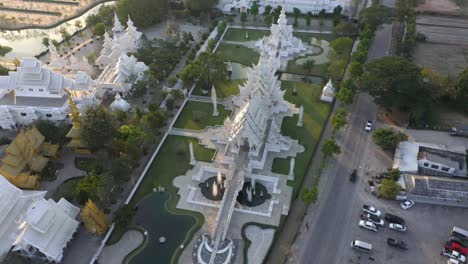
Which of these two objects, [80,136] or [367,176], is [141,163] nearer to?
[80,136]

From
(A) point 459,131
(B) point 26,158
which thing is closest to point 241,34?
(A) point 459,131

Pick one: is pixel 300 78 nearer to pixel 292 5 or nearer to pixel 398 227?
pixel 292 5

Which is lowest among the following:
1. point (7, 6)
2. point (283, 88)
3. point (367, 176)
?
point (367, 176)

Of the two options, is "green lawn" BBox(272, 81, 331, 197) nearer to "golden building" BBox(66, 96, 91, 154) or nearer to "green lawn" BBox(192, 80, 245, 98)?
"green lawn" BBox(192, 80, 245, 98)

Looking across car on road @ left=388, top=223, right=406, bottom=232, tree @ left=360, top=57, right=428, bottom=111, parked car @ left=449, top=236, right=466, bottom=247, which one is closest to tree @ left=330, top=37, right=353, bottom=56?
tree @ left=360, top=57, right=428, bottom=111

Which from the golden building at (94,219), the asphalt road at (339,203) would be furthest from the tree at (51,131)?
the asphalt road at (339,203)

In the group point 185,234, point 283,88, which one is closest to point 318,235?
point 185,234

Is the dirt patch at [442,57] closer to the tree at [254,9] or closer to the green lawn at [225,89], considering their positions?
the tree at [254,9]

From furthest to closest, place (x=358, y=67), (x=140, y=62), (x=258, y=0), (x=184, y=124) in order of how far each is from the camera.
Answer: (x=258, y=0), (x=140, y=62), (x=358, y=67), (x=184, y=124)
